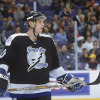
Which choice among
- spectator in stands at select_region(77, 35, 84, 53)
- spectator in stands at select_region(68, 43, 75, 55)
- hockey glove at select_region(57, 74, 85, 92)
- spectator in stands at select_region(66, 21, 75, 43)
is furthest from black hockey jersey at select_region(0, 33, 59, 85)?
spectator in stands at select_region(77, 35, 84, 53)

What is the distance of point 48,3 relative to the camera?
11.5 m

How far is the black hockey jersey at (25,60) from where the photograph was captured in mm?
3668

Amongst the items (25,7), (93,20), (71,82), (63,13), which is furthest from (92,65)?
(71,82)

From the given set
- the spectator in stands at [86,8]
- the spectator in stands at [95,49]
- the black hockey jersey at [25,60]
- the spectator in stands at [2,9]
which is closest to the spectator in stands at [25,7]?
the spectator in stands at [2,9]

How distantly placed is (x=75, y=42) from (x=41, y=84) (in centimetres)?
403

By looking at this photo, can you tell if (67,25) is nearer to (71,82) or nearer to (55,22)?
(55,22)

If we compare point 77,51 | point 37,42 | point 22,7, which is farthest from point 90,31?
point 37,42

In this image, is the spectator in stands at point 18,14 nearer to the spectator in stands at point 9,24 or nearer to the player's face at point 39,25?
the spectator in stands at point 9,24

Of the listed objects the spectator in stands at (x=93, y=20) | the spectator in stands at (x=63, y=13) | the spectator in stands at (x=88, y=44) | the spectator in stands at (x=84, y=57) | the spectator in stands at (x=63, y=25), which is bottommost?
the spectator in stands at (x=84, y=57)

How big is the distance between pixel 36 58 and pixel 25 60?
0.11 m

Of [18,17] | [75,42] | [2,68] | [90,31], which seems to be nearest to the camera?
[2,68]

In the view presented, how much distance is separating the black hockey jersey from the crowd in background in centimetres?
213

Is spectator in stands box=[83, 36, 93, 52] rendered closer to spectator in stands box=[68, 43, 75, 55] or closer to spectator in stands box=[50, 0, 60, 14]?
spectator in stands box=[68, 43, 75, 55]

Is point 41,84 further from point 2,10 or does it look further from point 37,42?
point 2,10
